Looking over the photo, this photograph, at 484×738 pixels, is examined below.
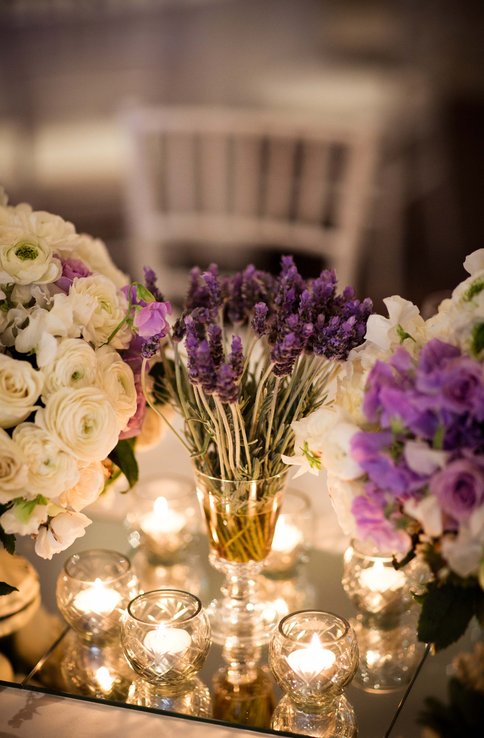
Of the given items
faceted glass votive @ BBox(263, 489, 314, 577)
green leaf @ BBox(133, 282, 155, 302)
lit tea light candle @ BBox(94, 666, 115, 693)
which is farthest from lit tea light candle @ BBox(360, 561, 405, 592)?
green leaf @ BBox(133, 282, 155, 302)

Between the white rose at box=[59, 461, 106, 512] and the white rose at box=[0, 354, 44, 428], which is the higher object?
the white rose at box=[0, 354, 44, 428]

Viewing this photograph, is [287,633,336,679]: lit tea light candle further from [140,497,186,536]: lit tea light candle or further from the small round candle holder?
[140,497,186,536]: lit tea light candle

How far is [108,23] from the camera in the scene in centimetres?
425

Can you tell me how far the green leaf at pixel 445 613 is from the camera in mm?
825

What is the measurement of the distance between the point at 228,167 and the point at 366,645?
7.45ft

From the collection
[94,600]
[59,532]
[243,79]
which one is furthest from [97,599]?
[243,79]

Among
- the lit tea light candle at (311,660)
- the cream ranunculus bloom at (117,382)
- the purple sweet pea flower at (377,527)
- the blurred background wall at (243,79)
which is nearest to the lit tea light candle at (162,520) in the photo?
the cream ranunculus bloom at (117,382)

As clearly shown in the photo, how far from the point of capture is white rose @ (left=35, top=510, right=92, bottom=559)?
3.22ft

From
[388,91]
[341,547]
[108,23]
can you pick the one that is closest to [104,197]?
[108,23]

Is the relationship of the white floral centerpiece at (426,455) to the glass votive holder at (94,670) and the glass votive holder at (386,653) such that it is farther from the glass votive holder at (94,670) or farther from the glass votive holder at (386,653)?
the glass votive holder at (94,670)

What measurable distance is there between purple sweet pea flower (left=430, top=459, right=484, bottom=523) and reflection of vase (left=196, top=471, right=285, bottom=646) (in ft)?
0.96

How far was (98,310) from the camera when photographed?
102 centimetres

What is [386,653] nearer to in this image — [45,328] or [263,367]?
[263,367]

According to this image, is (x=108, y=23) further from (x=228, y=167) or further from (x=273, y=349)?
(x=273, y=349)
